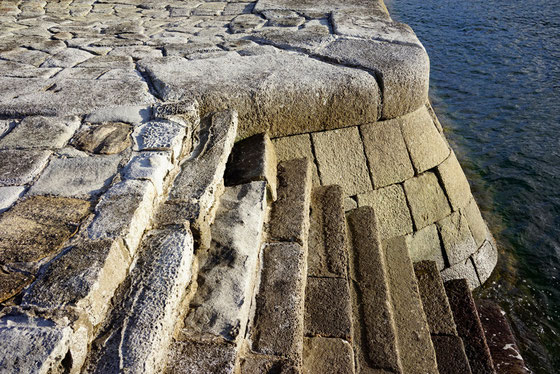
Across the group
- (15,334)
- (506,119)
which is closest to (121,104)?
(15,334)

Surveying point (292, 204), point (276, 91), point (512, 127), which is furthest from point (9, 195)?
point (512, 127)

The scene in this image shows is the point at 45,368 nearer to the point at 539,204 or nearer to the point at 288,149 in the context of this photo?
the point at 288,149

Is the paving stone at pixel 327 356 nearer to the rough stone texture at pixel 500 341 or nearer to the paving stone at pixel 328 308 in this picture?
the paving stone at pixel 328 308

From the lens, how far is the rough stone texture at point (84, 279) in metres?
1.33

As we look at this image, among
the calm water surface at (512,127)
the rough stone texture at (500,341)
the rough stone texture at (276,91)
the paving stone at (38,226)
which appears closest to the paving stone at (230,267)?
the paving stone at (38,226)

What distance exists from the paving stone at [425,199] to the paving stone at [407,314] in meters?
0.58

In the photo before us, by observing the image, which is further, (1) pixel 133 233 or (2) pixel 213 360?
(1) pixel 133 233

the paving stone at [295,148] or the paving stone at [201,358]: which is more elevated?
the paving stone at [201,358]

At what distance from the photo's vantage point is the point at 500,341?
113 inches

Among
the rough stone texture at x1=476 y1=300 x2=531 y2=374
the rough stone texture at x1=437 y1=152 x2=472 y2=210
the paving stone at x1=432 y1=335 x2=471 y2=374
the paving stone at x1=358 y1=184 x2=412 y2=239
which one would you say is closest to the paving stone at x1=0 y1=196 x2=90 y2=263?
the paving stone at x1=432 y1=335 x2=471 y2=374

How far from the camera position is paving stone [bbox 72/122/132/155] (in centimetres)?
215

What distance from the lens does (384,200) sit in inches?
123

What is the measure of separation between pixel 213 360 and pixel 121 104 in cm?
165

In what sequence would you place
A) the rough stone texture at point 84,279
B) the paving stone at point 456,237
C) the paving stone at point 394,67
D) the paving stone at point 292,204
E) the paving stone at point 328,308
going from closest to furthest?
the rough stone texture at point 84,279, the paving stone at point 328,308, the paving stone at point 292,204, the paving stone at point 394,67, the paving stone at point 456,237
